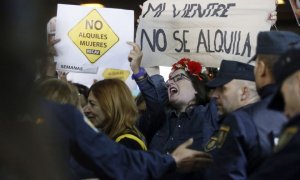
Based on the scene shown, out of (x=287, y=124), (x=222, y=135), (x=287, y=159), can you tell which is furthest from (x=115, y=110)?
(x=287, y=159)

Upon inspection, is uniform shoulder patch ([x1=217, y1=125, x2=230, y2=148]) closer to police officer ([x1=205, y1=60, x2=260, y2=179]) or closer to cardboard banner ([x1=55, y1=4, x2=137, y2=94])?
police officer ([x1=205, y1=60, x2=260, y2=179])

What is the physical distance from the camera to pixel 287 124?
178 cm

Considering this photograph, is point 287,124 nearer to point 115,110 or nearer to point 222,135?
point 222,135

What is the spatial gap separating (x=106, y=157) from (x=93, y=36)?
2695 millimetres

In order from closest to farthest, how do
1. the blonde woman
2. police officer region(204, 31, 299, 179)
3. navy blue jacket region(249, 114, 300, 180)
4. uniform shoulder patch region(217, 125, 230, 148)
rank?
navy blue jacket region(249, 114, 300, 180) < police officer region(204, 31, 299, 179) < uniform shoulder patch region(217, 125, 230, 148) < the blonde woman

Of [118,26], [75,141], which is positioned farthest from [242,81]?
[118,26]

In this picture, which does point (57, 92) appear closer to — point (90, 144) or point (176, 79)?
point (90, 144)

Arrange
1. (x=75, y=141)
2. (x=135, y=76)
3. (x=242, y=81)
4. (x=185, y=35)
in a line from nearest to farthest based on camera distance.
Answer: (x=75, y=141)
(x=242, y=81)
(x=135, y=76)
(x=185, y=35)

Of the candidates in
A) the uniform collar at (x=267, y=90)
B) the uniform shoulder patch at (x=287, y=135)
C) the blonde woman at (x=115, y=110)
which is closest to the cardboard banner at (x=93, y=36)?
the blonde woman at (x=115, y=110)

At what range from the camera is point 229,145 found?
103 inches

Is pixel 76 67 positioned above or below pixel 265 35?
below

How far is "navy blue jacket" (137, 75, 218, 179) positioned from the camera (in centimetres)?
420

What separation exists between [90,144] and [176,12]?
2.78m

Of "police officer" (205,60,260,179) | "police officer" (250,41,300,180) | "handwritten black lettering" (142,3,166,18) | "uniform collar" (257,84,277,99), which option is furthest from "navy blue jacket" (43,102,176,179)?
"handwritten black lettering" (142,3,166,18)
